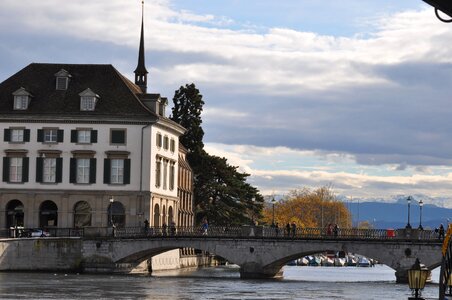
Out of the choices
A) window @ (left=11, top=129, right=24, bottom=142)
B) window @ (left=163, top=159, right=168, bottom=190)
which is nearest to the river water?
window @ (left=11, top=129, right=24, bottom=142)

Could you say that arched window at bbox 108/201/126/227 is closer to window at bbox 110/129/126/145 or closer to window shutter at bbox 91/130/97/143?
window at bbox 110/129/126/145

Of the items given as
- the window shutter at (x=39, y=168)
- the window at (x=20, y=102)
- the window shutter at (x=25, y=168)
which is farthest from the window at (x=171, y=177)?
the window at (x=20, y=102)

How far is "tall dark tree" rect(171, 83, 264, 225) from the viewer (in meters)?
125

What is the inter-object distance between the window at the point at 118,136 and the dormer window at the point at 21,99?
25.6 feet

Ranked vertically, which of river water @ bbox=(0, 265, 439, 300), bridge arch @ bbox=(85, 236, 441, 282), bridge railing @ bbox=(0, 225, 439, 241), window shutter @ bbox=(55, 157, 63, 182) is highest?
window shutter @ bbox=(55, 157, 63, 182)

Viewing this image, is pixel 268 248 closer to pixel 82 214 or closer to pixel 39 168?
pixel 82 214

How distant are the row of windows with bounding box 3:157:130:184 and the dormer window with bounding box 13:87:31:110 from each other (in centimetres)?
446

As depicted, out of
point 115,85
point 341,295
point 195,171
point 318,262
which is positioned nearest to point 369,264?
point 318,262

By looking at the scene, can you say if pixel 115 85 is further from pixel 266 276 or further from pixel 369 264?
pixel 369 264

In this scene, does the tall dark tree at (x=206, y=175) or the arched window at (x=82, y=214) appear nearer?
the arched window at (x=82, y=214)

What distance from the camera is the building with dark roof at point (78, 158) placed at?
325 ft

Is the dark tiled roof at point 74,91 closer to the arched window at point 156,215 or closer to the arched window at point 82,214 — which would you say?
the arched window at point 82,214

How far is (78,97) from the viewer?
332 ft

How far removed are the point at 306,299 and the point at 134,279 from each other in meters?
22.7
